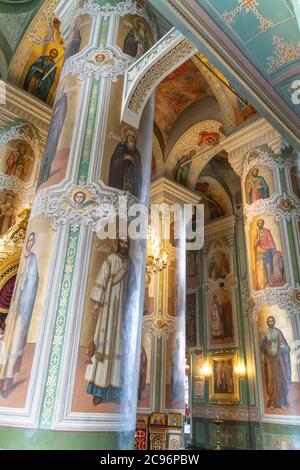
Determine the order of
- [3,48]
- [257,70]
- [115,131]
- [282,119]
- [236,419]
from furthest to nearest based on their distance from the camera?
[236,419]
[3,48]
[115,131]
[282,119]
[257,70]

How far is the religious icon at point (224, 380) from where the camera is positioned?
A: 12.8m

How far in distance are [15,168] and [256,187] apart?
19.7 ft

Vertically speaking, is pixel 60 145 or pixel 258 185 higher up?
pixel 258 185

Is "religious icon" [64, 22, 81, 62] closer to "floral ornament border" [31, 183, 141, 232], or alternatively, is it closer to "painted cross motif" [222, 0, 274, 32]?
"floral ornament border" [31, 183, 141, 232]

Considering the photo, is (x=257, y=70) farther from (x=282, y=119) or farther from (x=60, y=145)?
(x=60, y=145)

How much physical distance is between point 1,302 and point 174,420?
195 inches

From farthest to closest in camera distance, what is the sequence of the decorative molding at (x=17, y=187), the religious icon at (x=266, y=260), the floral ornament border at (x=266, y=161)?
the decorative molding at (x=17, y=187) < the floral ornament border at (x=266, y=161) < the religious icon at (x=266, y=260)

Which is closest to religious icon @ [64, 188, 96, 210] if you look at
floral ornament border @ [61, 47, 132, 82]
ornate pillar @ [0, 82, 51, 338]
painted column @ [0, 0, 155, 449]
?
painted column @ [0, 0, 155, 449]

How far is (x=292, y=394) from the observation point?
7082 mm

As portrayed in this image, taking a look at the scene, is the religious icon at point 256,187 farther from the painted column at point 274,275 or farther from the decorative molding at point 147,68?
the decorative molding at point 147,68

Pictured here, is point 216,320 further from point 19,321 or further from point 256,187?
point 19,321

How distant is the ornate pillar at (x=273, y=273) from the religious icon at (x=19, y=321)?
5155 mm

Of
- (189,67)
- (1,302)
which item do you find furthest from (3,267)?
(189,67)

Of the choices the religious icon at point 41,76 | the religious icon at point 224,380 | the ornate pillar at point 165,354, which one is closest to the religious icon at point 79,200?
the ornate pillar at point 165,354
